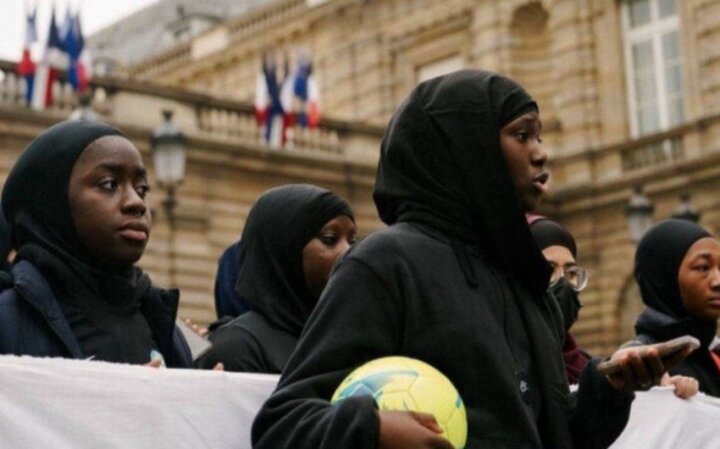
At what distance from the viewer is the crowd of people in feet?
11.5

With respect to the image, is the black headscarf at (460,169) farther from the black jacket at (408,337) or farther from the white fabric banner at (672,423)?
the white fabric banner at (672,423)

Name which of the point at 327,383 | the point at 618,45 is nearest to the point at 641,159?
the point at 618,45

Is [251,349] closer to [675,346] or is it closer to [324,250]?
[324,250]

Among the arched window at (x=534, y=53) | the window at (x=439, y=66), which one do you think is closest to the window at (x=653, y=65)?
the arched window at (x=534, y=53)

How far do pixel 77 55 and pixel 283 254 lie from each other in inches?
758

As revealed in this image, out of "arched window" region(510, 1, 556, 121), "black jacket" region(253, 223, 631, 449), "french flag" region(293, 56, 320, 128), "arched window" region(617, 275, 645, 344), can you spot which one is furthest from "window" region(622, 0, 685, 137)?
"black jacket" region(253, 223, 631, 449)

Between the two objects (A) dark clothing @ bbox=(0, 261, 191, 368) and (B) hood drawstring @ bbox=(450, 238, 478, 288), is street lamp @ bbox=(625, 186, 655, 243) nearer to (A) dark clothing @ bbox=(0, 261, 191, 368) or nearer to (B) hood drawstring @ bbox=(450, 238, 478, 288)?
(A) dark clothing @ bbox=(0, 261, 191, 368)

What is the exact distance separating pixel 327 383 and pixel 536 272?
68 cm

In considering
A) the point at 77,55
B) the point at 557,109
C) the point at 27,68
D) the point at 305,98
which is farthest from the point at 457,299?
the point at 557,109

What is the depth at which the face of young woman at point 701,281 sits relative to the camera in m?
6.08

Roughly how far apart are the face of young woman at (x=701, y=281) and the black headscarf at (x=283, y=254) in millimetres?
1503

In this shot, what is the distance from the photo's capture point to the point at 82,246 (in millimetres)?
4336

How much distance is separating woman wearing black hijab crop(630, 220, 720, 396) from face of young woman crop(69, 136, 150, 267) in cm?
235

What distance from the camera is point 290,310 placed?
522cm
